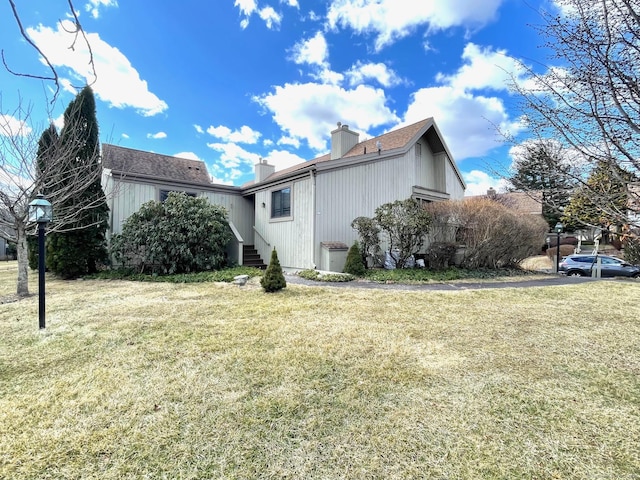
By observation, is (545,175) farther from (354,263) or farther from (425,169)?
(425,169)

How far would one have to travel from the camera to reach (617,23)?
2311 mm

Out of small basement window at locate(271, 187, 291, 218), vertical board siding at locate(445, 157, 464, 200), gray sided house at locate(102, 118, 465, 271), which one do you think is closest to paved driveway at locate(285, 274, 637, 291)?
gray sided house at locate(102, 118, 465, 271)

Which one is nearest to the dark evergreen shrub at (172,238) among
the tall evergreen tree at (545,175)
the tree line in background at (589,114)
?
the tall evergreen tree at (545,175)

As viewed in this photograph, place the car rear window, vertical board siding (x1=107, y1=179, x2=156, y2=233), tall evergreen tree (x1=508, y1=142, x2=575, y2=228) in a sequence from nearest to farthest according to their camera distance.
→ tall evergreen tree (x1=508, y1=142, x2=575, y2=228), vertical board siding (x1=107, y1=179, x2=156, y2=233), the car rear window

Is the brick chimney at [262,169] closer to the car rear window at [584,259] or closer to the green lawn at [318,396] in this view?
the green lawn at [318,396]

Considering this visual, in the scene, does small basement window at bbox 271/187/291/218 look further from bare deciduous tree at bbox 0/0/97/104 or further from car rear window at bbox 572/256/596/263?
car rear window at bbox 572/256/596/263

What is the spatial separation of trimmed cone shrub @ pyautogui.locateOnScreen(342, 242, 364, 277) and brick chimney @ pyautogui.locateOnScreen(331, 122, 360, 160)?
6223 millimetres

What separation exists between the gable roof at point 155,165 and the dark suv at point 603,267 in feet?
60.6

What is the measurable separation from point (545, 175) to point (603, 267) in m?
16.6

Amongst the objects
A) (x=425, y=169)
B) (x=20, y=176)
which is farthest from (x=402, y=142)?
(x=20, y=176)

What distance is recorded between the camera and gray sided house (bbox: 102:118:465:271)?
1082 centimetres

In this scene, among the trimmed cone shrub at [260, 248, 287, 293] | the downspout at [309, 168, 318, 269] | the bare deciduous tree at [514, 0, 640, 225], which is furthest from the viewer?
the downspout at [309, 168, 318, 269]

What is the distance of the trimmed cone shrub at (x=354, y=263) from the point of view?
32.4ft

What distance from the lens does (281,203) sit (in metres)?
12.2
